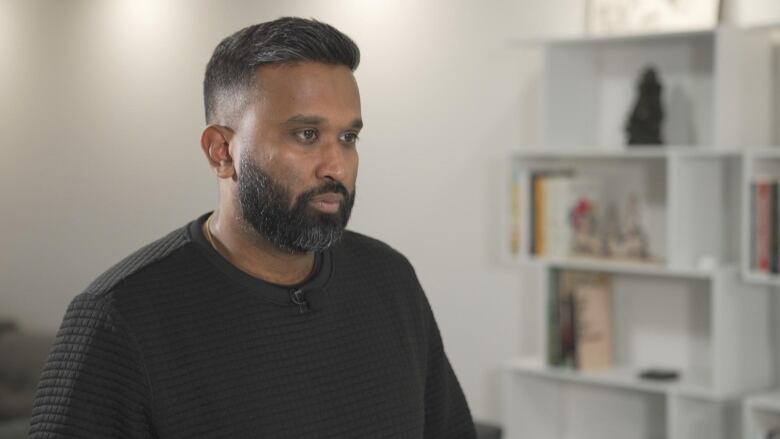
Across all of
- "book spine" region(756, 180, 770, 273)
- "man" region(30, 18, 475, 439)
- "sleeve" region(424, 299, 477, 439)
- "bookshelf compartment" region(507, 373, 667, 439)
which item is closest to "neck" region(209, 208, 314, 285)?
"man" region(30, 18, 475, 439)

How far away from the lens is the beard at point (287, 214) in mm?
1214

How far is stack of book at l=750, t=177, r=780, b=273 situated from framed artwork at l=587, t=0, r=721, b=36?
45 centimetres

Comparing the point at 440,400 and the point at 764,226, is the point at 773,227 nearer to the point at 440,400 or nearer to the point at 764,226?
the point at 764,226

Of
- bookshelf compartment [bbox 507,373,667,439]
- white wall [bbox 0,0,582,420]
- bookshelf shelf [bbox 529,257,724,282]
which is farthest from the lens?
bookshelf compartment [bbox 507,373,667,439]

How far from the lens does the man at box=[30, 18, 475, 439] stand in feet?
3.71

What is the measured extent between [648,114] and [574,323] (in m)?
0.61

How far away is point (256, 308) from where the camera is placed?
4.05ft

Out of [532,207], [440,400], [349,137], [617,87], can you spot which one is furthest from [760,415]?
[349,137]

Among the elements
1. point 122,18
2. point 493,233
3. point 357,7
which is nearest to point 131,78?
point 122,18

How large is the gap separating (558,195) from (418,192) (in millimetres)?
519

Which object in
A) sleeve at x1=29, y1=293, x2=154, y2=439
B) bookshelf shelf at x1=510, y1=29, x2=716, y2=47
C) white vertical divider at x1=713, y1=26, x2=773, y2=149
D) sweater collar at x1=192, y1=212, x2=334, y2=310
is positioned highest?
bookshelf shelf at x1=510, y1=29, x2=716, y2=47

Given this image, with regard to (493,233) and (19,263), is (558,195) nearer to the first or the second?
(493,233)

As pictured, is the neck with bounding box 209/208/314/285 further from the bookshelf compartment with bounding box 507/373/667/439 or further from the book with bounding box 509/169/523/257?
the bookshelf compartment with bounding box 507/373/667/439

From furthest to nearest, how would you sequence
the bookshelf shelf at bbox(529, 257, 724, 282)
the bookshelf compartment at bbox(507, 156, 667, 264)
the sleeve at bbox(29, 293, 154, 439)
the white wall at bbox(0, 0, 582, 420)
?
the bookshelf compartment at bbox(507, 156, 667, 264) < the bookshelf shelf at bbox(529, 257, 724, 282) < the white wall at bbox(0, 0, 582, 420) < the sleeve at bbox(29, 293, 154, 439)
